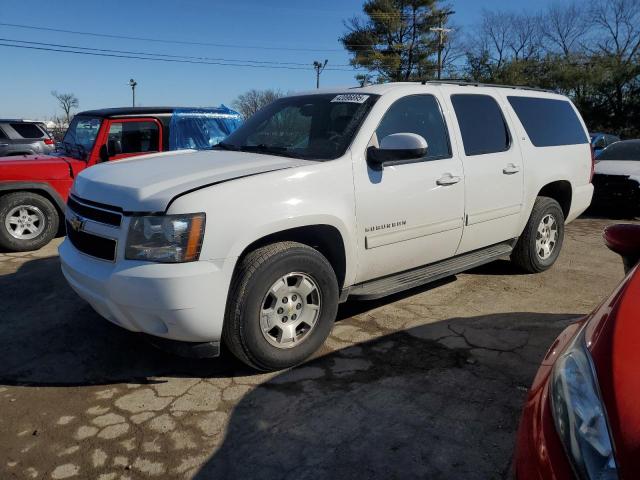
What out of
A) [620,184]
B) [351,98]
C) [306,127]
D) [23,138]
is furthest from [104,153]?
[620,184]

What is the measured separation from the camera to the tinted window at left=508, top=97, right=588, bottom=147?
16.3ft

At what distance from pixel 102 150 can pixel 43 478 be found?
5.35 meters

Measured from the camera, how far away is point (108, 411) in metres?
2.91

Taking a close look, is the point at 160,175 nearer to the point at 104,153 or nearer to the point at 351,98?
the point at 351,98

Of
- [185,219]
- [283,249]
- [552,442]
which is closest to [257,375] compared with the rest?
[283,249]

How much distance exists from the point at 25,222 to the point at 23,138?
8056mm

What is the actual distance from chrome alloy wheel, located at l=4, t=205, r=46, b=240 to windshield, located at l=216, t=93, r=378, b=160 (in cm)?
367

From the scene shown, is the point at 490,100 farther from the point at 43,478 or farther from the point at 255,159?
the point at 43,478

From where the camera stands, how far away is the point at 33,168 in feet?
21.4

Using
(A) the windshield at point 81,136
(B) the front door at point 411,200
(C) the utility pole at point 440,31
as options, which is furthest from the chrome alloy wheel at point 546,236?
(C) the utility pole at point 440,31

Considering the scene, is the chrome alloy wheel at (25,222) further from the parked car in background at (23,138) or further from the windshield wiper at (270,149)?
the parked car in background at (23,138)

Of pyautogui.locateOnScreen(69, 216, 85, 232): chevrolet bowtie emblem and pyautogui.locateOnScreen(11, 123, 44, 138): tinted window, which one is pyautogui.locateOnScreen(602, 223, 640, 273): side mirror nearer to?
pyautogui.locateOnScreen(69, 216, 85, 232): chevrolet bowtie emblem

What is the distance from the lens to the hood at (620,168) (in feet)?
29.4

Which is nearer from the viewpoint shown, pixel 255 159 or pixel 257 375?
pixel 257 375
